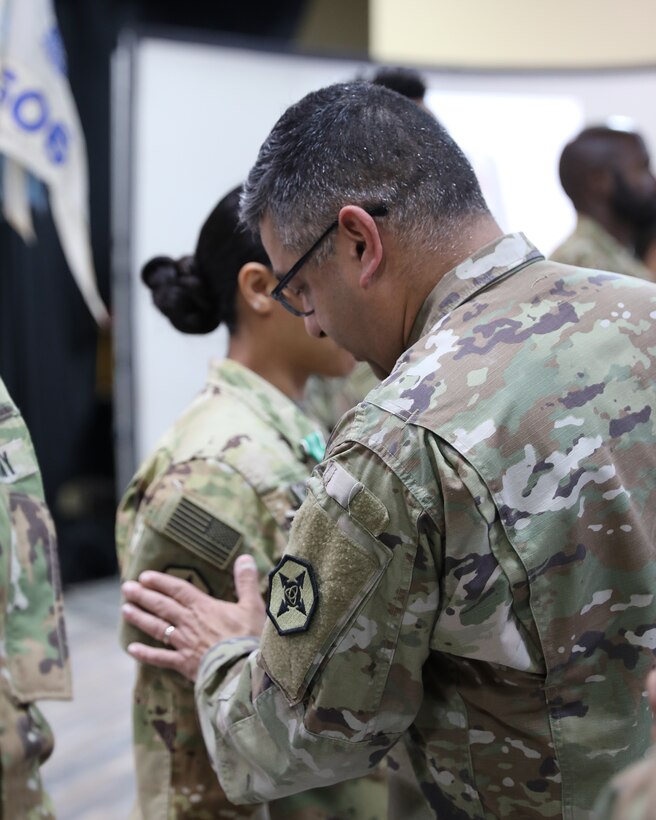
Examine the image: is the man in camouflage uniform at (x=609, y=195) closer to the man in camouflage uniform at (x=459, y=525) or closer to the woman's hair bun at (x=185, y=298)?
the woman's hair bun at (x=185, y=298)

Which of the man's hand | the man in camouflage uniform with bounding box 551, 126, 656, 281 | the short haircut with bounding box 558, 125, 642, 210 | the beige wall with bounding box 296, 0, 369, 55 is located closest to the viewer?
the man's hand

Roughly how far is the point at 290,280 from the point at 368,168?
170mm

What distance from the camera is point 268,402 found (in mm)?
1567

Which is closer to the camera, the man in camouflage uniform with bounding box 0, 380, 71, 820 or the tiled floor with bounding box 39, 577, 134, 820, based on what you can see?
the man in camouflage uniform with bounding box 0, 380, 71, 820

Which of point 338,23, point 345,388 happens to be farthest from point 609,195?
point 338,23

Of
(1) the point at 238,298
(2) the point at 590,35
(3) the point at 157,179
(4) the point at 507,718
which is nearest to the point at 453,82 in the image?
(2) the point at 590,35

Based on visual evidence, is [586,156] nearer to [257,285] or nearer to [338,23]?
[257,285]

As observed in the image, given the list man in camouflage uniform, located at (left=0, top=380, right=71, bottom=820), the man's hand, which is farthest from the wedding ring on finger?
man in camouflage uniform, located at (left=0, top=380, right=71, bottom=820)

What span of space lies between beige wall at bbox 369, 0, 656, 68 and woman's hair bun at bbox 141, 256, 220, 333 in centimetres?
195

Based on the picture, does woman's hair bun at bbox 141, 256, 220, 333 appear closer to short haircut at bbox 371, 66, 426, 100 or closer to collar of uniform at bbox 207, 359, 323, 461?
collar of uniform at bbox 207, 359, 323, 461

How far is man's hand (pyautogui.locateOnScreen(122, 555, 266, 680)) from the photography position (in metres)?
1.29

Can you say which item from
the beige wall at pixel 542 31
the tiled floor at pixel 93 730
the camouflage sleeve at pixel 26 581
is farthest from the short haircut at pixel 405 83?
the tiled floor at pixel 93 730

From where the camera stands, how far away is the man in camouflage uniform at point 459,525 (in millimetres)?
949

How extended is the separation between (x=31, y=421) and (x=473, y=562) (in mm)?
3985
